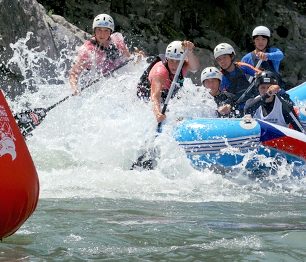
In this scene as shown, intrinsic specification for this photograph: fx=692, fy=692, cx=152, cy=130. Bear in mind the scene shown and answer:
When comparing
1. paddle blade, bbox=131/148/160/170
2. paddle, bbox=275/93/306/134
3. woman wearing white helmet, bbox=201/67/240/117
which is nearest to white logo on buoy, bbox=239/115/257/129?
paddle, bbox=275/93/306/134

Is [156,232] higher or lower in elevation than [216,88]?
higher

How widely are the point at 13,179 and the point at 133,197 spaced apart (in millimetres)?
2389

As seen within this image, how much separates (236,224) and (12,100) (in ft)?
19.8

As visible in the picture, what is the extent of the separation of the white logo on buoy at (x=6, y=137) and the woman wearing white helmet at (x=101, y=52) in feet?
16.0

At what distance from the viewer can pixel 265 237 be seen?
4195 millimetres

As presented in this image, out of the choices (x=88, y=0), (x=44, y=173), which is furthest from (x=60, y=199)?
(x=88, y=0)

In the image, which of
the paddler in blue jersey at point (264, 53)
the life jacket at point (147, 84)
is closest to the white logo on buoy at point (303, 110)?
the paddler in blue jersey at point (264, 53)

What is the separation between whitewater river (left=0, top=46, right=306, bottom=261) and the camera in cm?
392

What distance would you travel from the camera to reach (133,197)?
5.79 metres

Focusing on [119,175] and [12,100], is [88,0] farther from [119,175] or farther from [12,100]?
[119,175]

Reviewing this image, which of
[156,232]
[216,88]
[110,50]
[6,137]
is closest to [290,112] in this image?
[216,88]

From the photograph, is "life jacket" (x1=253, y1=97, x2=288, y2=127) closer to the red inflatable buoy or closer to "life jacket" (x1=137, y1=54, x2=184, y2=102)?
"life jacket" (x1=137, y1=54, x2=184, y2=102)

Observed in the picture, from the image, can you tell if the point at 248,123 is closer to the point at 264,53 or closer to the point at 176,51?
the point at 176,51

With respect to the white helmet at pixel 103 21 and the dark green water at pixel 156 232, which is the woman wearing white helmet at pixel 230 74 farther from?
the dark green water at pixel 156 232
